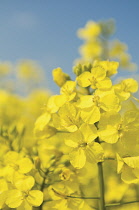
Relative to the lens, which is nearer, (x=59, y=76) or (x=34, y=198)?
(x=34, y=198)

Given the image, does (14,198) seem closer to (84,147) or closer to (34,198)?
(34,198)

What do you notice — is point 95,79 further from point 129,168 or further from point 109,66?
point 129,168

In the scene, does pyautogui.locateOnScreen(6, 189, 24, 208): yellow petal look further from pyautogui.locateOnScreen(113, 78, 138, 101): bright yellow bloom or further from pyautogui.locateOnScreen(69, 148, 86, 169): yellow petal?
pyautogui.locateOnScreen(113, 78, 138, 101): bright yellow bloom

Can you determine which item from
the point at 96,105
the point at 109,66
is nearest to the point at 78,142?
the point at 96,105

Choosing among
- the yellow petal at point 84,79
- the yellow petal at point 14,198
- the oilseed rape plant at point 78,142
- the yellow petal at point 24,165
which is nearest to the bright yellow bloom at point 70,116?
the oilseed rape plant at point 78,142

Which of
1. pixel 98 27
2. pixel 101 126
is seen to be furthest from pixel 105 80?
pixel 98 27

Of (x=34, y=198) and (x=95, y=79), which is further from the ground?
(x=95, y=79)

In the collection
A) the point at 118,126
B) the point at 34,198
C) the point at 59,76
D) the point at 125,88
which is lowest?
the point at 34,198

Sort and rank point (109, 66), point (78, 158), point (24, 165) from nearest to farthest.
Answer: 1. point (78, 158)
2. point (24, 165)
3. point (109, 66)

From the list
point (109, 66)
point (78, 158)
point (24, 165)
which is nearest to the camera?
point (78, 158)

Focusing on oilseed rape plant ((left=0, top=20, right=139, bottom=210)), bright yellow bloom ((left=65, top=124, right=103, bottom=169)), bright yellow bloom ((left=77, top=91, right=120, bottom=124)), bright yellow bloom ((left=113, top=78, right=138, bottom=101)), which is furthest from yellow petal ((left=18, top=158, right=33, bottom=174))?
bright yellow bloom ((left=113, top=78, right=138, bottom=101))

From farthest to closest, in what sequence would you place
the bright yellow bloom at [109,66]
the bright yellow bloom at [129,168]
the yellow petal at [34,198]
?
1. the bright yellow bloom at [109,66]
2. the yellow petal at [34,198]
3. the bright yellow bloom at [129,168]

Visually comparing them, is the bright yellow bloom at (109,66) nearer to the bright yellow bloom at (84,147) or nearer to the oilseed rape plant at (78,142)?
the oilseed rape plant at (78,142)
